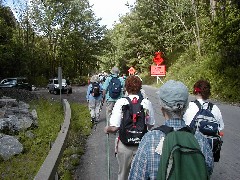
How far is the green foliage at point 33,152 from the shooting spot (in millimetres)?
7629

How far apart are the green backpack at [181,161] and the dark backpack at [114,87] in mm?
7513

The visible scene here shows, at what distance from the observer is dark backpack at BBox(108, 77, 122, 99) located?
32.3 feet

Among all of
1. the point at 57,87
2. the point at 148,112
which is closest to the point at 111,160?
the point at 148,112

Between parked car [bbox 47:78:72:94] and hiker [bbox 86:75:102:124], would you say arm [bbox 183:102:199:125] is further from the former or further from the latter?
parked car [bbox 47:78:72:94]

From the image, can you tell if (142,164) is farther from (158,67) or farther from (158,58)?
(158,58)

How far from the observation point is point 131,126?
181 inches

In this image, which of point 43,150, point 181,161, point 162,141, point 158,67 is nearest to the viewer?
point 181,161

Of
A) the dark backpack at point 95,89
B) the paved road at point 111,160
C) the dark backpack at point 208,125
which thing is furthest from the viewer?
the dark backpack at point 95,89

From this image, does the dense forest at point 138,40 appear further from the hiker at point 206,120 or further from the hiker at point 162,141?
the hiker at point 162,141

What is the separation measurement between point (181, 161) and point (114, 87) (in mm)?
7780

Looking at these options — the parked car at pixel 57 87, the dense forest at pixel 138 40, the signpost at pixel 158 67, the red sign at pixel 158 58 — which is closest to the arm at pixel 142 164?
the dense forest at pixel 138 40

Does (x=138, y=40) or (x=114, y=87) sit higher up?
(x=138, y=40)

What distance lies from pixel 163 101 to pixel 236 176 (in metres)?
4.49

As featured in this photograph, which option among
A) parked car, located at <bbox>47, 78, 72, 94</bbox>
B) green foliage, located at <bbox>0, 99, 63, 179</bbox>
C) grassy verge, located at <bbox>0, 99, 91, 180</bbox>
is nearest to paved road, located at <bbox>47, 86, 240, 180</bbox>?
grassy verge, located at <bbox>0, 99, 91, 180</bbox>
